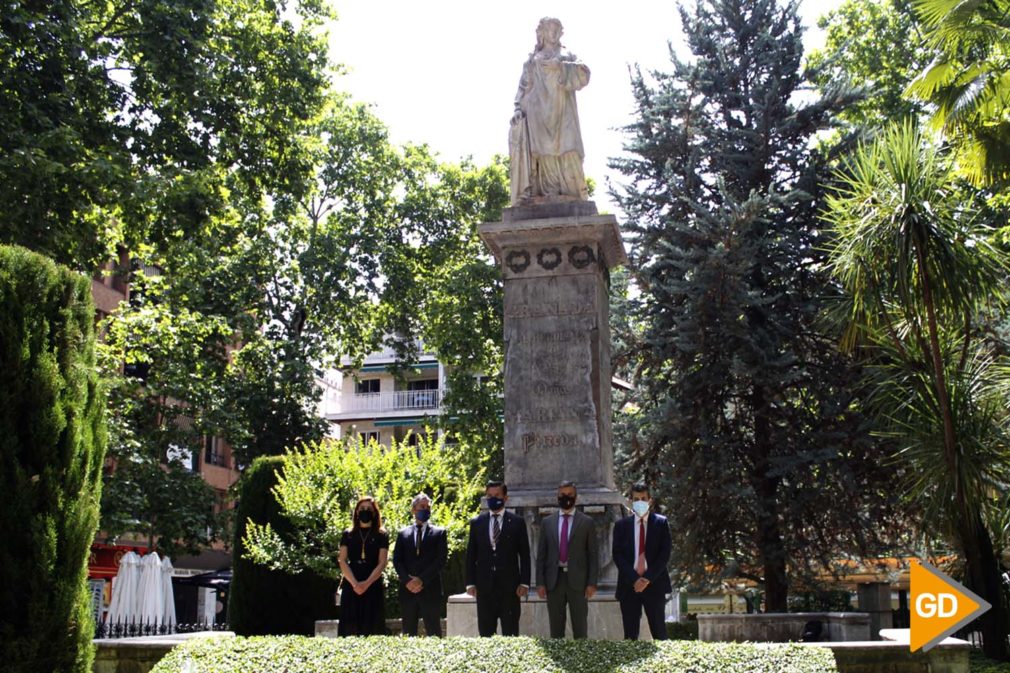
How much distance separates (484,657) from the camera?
331 inches

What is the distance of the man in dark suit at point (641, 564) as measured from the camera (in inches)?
428

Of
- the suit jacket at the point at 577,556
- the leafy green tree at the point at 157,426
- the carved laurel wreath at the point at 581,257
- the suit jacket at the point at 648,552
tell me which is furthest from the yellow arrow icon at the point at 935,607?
the leafy green tree at the point at 157,426

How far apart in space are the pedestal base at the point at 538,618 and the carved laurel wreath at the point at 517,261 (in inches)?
153

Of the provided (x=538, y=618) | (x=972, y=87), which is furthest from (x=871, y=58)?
(x=538, y=618)

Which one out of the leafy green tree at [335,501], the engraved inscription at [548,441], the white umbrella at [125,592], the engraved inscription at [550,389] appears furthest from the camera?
the white umbrella at [125,592]

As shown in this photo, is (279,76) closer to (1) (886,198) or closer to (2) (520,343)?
(2) (520,343)

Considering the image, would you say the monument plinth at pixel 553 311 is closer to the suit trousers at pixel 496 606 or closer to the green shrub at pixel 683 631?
the suit trousers at pixel 496 606

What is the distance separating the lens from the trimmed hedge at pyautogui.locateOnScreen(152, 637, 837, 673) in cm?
803

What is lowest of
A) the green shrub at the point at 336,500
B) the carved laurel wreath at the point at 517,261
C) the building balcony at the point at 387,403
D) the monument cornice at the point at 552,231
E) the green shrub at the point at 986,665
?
the green shrub at the point at 986,665

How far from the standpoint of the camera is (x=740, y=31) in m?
→ 25.5

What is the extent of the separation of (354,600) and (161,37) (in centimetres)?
1102

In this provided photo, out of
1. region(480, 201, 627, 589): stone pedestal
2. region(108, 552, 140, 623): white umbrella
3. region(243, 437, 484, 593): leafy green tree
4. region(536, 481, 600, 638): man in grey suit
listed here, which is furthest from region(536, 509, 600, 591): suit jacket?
region(108, 552, 140, 623): white umbrella

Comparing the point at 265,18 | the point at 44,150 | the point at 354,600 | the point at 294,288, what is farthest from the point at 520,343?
the point at 294,288

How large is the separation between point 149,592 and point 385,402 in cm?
3577
